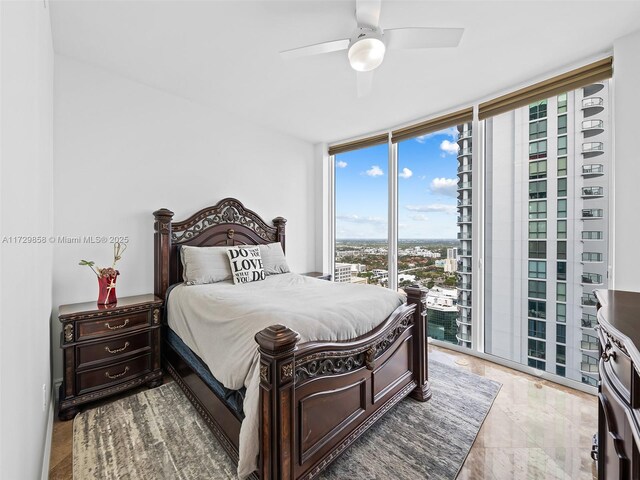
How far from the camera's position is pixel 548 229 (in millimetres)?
2672

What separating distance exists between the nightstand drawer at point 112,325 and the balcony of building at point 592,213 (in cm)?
383

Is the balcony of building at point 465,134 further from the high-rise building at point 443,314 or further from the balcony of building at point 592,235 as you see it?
the high-rise building at point 443,314

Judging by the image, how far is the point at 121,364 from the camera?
2.25 metres

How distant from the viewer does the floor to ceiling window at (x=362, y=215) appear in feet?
13.2

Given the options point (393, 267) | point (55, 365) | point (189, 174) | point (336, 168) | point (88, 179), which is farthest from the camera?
point (336, 168)

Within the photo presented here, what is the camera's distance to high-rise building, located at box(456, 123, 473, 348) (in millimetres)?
3154

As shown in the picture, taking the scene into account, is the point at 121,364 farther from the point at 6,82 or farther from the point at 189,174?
the point at 6,82

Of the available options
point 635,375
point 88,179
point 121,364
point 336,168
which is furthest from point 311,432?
point 336,168

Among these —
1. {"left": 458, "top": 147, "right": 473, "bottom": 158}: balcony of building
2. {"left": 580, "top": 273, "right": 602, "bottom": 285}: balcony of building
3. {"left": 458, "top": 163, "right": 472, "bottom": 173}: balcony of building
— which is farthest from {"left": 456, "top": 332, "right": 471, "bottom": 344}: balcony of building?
{"left": 458, "top": 147, "right": 473, "bottom": 158}: balcony of building

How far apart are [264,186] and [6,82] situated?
3112mm

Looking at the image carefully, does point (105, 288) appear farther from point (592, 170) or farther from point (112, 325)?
point (592, 170)

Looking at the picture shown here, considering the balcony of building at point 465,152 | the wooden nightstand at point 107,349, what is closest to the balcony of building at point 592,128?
the balcony of building at point 465,152

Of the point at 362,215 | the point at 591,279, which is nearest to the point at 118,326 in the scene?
the point at 362,215

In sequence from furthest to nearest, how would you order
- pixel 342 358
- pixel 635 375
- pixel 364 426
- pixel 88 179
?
pixel 88 179 < pixel 364 426 < pixel 342 358 < pixel 635 375
